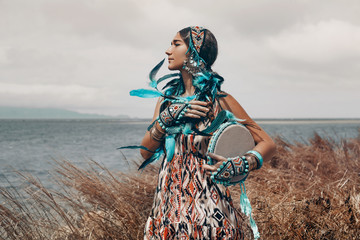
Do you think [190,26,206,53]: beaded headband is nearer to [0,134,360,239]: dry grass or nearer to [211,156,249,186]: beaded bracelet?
[211,156,249,186]: beaded bracelet

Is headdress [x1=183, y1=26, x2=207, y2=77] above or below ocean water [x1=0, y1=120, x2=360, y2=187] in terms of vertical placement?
above

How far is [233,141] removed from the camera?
6.38 ft

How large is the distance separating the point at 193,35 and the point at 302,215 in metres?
2.48

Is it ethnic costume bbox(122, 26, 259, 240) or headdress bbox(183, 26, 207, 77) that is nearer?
ethnic costume bbox(122, 26, 259, 240)

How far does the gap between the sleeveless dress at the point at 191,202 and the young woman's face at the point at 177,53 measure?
33 centimetres

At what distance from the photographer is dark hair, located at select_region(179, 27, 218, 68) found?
6.86 feet

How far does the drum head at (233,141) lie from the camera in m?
1.91

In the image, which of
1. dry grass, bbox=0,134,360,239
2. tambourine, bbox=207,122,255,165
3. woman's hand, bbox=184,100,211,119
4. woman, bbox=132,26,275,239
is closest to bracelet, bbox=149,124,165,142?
woman, bbox=132,26,275,239

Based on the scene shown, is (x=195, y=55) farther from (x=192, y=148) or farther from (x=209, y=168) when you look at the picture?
(x=209, y=168)

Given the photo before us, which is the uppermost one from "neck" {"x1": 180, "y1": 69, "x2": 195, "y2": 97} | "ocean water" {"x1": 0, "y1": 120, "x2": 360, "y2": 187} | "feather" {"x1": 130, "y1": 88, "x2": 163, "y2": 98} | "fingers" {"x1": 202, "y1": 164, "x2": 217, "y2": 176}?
"neck" {"x1": 180, "y1": 69, "x2": 195, "y2": 97}

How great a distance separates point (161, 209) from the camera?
6.57ft

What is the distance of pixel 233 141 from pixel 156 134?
468mm

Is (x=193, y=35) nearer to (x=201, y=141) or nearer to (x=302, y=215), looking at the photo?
(x=201, y=141)

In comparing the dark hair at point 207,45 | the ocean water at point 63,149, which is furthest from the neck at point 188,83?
the ocean water at point 63,149
